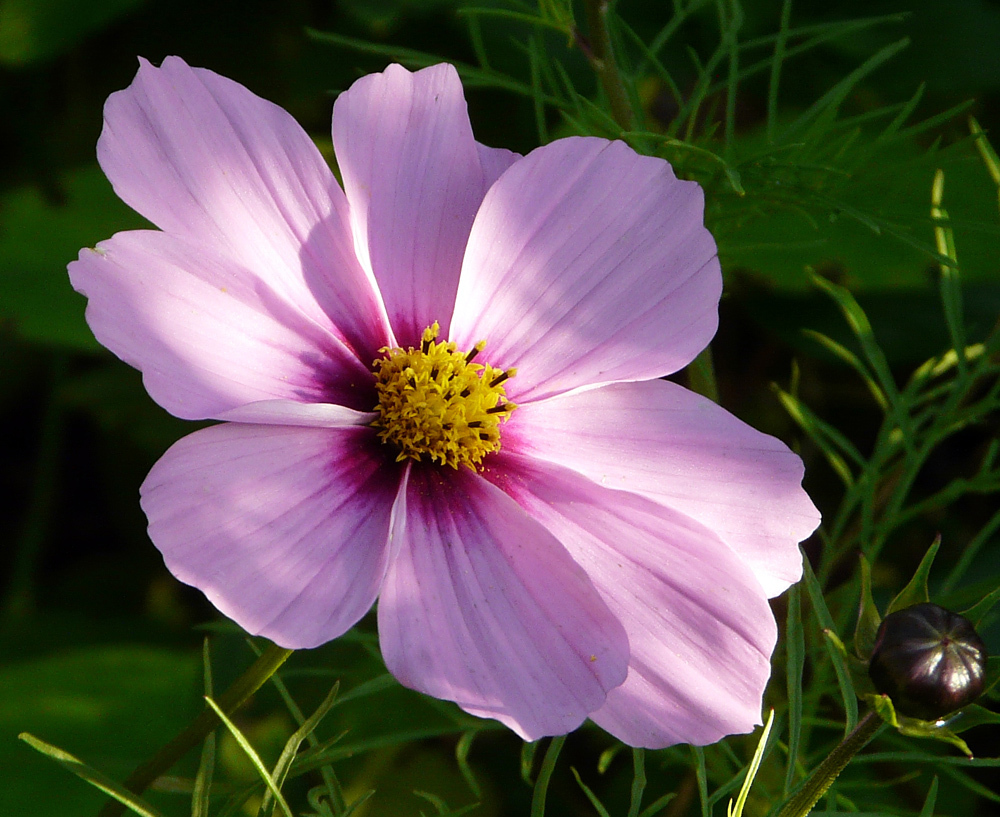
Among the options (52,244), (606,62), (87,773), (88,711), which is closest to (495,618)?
(87,773)

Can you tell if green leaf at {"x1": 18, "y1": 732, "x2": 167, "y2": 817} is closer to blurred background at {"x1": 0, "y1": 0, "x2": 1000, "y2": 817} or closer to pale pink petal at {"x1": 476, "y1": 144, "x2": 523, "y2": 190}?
pale pink petal at {"x1": 476, "y1": 144, "x2": 523, "y2": 190}

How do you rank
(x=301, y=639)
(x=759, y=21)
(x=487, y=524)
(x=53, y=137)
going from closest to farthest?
(x=301, y=639)
(x=487, y=524)
(x=759, y=21)
(x=53, y=137)

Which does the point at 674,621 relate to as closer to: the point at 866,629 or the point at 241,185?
the point at 866,629

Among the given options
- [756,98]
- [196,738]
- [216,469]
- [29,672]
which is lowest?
[29,672]

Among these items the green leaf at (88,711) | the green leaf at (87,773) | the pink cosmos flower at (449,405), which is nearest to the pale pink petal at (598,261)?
the pink cosmos flower at (449,405)

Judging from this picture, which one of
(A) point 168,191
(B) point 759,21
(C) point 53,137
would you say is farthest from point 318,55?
(A) point 168,191

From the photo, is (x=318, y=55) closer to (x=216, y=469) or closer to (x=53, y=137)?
(x=53, y=137)

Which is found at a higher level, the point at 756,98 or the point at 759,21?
the point at 759,21
